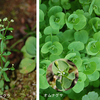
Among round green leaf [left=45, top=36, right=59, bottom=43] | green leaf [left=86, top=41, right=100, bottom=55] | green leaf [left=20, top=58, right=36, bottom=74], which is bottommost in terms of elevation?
green leaf [left=20, top=58, right=36, bottom=74]

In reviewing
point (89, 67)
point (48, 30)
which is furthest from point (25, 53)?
point (89, 67)

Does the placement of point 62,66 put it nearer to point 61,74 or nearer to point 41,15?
point 61,74

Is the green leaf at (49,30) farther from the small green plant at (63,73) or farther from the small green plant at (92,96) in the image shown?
the small green plant at (92,96)

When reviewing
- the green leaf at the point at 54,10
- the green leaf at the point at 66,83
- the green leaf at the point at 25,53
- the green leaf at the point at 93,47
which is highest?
the green leaf at the point at 54,10

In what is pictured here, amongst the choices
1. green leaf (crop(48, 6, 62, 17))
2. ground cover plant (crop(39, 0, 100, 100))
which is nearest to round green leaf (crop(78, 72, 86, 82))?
ground cover plant (crop(39, 0, 100, 100))

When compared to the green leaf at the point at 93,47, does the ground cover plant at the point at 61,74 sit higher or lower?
lower

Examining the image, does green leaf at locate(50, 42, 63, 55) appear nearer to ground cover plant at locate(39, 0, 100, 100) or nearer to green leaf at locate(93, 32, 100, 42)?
ground cover plant at locate(39, 0, 100, 100)

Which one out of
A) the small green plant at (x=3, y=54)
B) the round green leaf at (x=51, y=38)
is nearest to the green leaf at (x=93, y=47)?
the round green leaf at (x=51, y=38)
